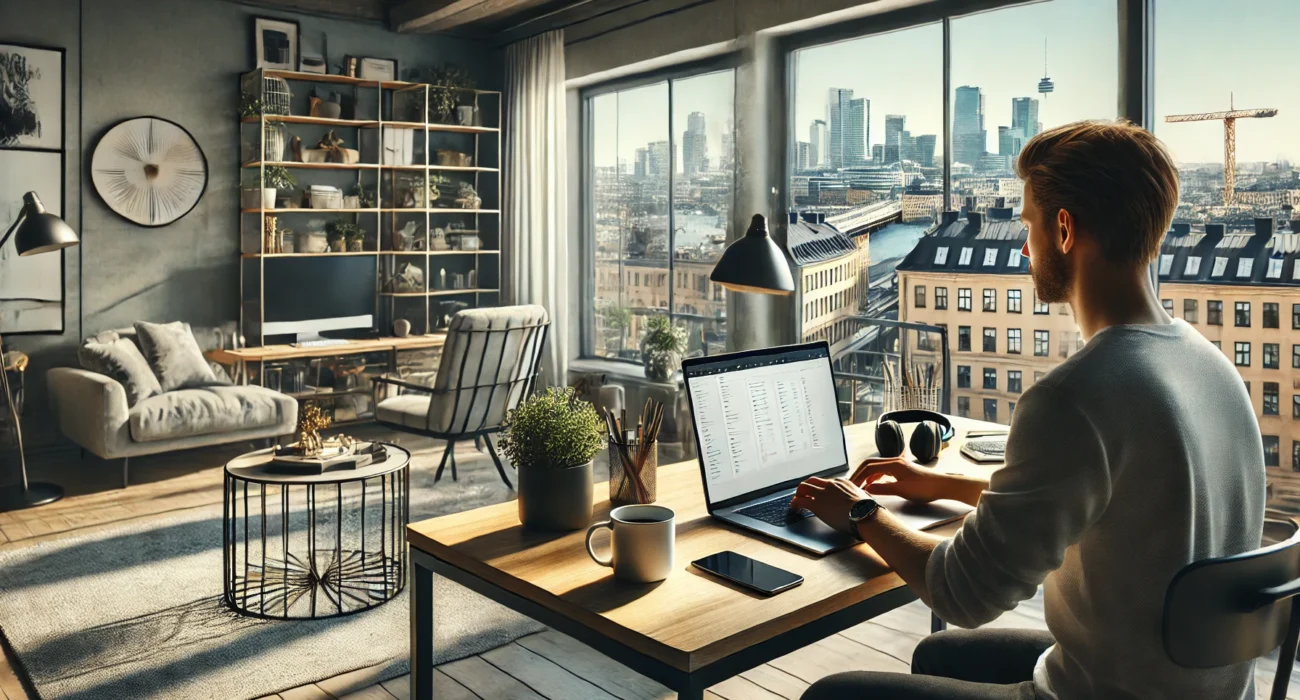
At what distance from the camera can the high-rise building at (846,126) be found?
491cm

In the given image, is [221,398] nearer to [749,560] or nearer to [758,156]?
[758,156]

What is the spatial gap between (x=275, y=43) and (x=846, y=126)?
3.77 metres

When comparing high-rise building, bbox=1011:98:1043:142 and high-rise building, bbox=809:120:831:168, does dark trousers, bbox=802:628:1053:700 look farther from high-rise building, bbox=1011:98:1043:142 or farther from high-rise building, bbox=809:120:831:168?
high-rise building, bbox=809:120:831:168

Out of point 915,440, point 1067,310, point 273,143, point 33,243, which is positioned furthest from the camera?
point 273,143

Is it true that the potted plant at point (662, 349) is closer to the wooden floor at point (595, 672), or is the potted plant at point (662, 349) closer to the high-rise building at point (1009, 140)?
the high-rise building at point (1009, 140)

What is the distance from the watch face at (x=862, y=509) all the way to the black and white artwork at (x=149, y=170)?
223 inches

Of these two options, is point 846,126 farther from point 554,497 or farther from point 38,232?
point 38,232

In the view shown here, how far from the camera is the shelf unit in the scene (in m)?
6.31

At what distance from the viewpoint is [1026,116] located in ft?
13.6

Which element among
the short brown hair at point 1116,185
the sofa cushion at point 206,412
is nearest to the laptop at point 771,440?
the short brown hair at point 1116,185

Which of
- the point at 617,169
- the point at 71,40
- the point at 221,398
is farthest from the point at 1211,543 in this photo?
the point at 71,40

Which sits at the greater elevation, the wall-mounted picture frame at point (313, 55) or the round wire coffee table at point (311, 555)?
the wall-mounted picture frame at point (313, 55)

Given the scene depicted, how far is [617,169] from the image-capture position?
6723 mm

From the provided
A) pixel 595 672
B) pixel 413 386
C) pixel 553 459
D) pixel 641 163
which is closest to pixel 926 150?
pixel 641 163
